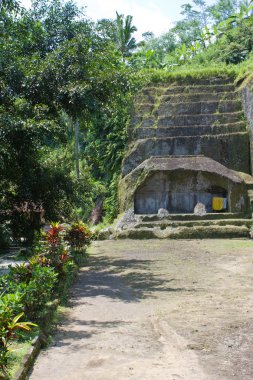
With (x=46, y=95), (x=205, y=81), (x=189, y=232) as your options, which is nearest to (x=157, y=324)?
(x=46, y=95)

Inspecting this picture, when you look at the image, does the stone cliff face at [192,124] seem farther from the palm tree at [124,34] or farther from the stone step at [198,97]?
the palm tree at [124,34]

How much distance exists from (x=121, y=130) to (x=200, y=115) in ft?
15.6

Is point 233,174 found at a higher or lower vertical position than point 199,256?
higher

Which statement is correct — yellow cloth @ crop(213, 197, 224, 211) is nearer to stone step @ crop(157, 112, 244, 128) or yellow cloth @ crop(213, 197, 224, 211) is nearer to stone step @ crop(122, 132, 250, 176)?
stone step @ crop(122, 132, 250, 176)

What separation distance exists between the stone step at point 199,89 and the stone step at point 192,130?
2.80 m

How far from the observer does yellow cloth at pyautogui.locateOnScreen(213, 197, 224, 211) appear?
20.2m

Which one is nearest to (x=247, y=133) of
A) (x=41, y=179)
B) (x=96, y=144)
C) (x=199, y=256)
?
(x=96, y=144)

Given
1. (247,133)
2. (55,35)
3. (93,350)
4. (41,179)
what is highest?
(55,35)

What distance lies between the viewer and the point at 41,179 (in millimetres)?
13727

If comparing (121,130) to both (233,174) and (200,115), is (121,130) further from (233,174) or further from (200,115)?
(233,174)

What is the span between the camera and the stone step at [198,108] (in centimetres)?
2456

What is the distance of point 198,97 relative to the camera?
25516 mm

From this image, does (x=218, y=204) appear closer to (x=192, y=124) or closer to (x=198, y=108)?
(x=192, y=124)

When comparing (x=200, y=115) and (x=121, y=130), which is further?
(x=121, y=130)
